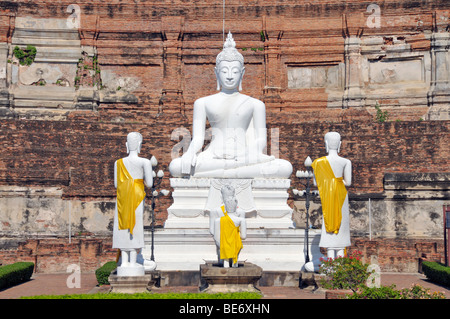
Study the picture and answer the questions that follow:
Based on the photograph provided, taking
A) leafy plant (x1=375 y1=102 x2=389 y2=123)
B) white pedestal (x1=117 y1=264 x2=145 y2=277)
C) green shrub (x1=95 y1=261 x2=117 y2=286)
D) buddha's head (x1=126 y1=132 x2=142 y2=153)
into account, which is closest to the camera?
white pedestal (x1=117 y1=264 x2=145 y2=277)

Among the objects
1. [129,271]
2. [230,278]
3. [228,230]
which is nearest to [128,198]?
[129,271]

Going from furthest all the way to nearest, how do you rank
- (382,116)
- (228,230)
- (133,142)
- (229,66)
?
(382,116), (229,66), (133,142), (228,230)

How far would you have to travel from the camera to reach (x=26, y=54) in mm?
27938

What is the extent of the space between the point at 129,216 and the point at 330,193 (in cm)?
352

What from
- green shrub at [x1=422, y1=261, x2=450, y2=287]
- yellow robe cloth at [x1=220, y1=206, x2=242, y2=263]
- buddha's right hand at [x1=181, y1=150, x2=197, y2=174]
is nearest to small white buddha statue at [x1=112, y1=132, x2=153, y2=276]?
yellow robe cloth at [x1=220, y1=206, x2=242, y2=263]

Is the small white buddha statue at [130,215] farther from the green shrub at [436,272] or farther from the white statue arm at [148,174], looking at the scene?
the green shrub at [436,272]

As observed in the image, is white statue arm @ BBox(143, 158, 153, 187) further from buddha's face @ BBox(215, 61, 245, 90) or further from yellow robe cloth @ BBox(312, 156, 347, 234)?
buddha's face @ BBox(215, 61, 245, 90)

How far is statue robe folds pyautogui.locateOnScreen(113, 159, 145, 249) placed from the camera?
13234 millimetres

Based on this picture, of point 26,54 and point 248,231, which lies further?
point 26,54

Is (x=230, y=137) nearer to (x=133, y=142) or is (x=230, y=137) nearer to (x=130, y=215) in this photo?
(x=133, y=142)

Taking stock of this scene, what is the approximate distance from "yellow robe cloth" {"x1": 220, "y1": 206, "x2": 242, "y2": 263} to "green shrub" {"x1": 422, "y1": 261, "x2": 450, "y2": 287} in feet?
14.5

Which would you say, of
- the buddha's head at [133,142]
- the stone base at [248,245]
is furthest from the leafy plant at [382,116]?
the buddha's head at [133,142]

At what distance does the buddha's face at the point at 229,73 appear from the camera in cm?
1712

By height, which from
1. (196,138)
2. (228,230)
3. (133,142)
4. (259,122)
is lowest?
Result: (228,230)
